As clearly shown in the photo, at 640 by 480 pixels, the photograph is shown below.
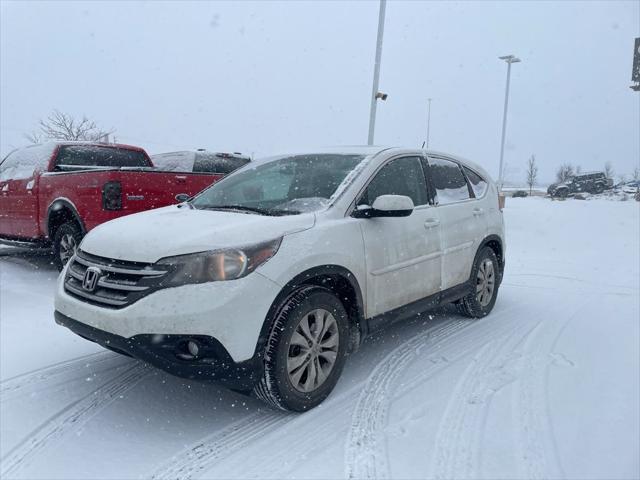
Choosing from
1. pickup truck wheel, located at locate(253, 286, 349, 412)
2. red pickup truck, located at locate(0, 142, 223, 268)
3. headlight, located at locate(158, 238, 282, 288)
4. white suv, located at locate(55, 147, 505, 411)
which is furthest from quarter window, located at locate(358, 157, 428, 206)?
red pickup truck, located at locate(0, 142, 223, 268)

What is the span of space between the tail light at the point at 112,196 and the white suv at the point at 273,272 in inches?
60.7

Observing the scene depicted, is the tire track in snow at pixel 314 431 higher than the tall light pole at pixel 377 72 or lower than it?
lower

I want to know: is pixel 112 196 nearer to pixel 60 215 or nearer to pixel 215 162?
pixel 60 215

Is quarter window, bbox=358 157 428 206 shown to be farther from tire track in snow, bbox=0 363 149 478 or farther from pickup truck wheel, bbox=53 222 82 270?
pickup truck wheel, bbox=53 222 82 270

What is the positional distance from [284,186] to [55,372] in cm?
218

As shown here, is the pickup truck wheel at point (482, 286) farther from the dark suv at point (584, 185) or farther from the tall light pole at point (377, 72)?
the dark suv at point (584, 185)

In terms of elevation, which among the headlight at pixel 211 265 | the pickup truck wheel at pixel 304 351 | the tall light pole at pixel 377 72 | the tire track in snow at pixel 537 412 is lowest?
the tire track in snow at pixel 537 412

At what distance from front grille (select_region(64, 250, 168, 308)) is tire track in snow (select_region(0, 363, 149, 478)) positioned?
71cm

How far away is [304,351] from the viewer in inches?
121

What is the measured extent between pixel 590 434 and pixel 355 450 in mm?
1374

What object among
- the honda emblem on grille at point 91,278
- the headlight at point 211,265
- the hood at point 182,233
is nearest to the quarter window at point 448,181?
the hood at point 182,233

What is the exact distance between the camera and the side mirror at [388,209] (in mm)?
3496

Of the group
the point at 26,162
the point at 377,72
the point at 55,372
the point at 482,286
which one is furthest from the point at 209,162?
the point at 377,72

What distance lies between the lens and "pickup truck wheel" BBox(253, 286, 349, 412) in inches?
115
